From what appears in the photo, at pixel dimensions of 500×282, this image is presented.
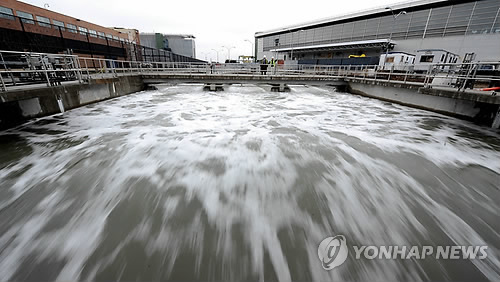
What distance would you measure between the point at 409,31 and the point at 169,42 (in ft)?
213

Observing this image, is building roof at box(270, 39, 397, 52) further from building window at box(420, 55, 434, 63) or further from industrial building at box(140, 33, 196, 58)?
industrial building at box(140, 33, 196, 58)

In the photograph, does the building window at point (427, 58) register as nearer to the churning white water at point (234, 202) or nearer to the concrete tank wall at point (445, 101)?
the concrete tank wall at point (445, 101)

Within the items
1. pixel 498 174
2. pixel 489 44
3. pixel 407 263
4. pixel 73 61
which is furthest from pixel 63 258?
pixel 489 44

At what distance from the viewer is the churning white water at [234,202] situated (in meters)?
2.12

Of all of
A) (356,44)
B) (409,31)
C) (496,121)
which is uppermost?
(409,31)

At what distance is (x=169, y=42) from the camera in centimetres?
6731

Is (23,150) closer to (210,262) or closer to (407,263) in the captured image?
(210,262)

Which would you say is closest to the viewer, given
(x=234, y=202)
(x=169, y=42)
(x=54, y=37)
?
(x=234, y=202)

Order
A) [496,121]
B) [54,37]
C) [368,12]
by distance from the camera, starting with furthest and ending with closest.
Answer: [368,12], [54,37], [496,121]

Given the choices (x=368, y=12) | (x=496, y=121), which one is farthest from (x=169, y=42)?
(x=496, y=121)

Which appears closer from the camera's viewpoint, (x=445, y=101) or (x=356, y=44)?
(x=445, y=101)

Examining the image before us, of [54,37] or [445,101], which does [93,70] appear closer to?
[54,37]

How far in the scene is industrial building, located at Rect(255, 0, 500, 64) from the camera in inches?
1083

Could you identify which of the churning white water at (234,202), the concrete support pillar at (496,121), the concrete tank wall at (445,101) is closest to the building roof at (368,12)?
the concrete tank wall at (445,101)
